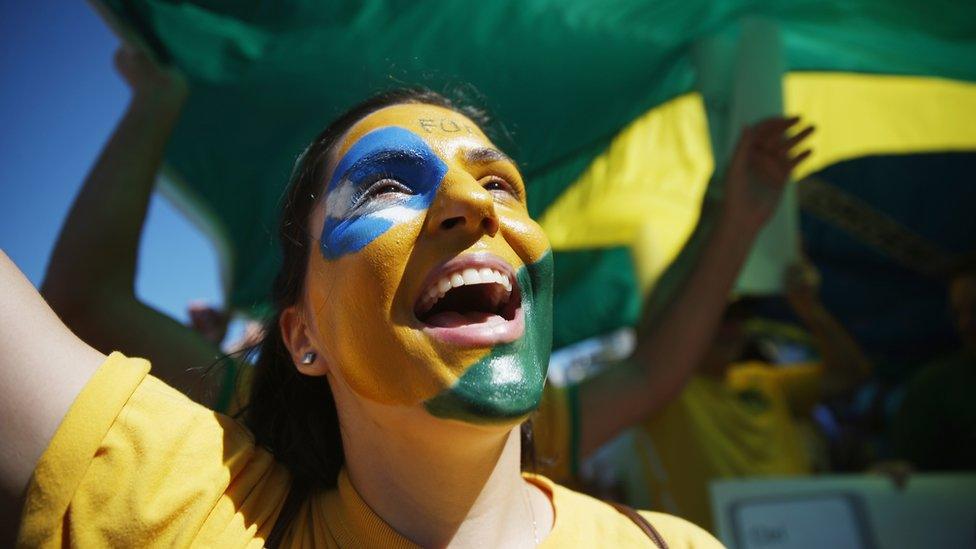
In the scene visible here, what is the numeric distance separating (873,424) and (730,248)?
2345mm

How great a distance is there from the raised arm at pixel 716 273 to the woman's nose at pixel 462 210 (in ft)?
3.73

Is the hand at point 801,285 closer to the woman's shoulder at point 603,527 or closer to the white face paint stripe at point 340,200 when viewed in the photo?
the woman's shoulder at point 603,527

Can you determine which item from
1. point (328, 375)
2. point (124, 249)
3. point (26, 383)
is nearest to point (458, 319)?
point (328, 375)

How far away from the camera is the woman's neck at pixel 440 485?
3.57 feet

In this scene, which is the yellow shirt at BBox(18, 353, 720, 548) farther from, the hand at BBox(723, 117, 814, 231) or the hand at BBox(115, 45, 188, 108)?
the hand at BBox(723, 117, 814, 231)

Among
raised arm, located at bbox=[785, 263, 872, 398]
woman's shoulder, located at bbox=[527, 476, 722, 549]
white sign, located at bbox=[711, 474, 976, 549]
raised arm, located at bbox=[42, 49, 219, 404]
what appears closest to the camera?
woman's shoulder, located at bbox=[527, 476, 722, 549]

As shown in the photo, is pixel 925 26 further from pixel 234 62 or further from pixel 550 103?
pixel 234 62

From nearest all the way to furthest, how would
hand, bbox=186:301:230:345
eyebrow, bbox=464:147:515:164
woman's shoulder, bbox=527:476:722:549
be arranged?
woman's shoulder, bbox=527:476:722:549, eyebrow, bbox=464:147:515:164, hand, bbox=186:301:230:345

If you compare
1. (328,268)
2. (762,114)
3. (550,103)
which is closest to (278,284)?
(328,268)

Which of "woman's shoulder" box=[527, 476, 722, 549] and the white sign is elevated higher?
"woman's shoulder" box=[527, 476, 722, 549]

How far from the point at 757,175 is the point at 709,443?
0.97m

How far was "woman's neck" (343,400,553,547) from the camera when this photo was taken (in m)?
1.09

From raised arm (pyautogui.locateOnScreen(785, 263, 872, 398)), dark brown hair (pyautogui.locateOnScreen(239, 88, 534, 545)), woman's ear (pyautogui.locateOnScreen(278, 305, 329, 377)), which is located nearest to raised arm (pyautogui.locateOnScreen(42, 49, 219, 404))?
dark brown hair (pyautogui.locateOnScreen(239, 88, 534, 545))

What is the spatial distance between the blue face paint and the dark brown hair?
4.1 inches
